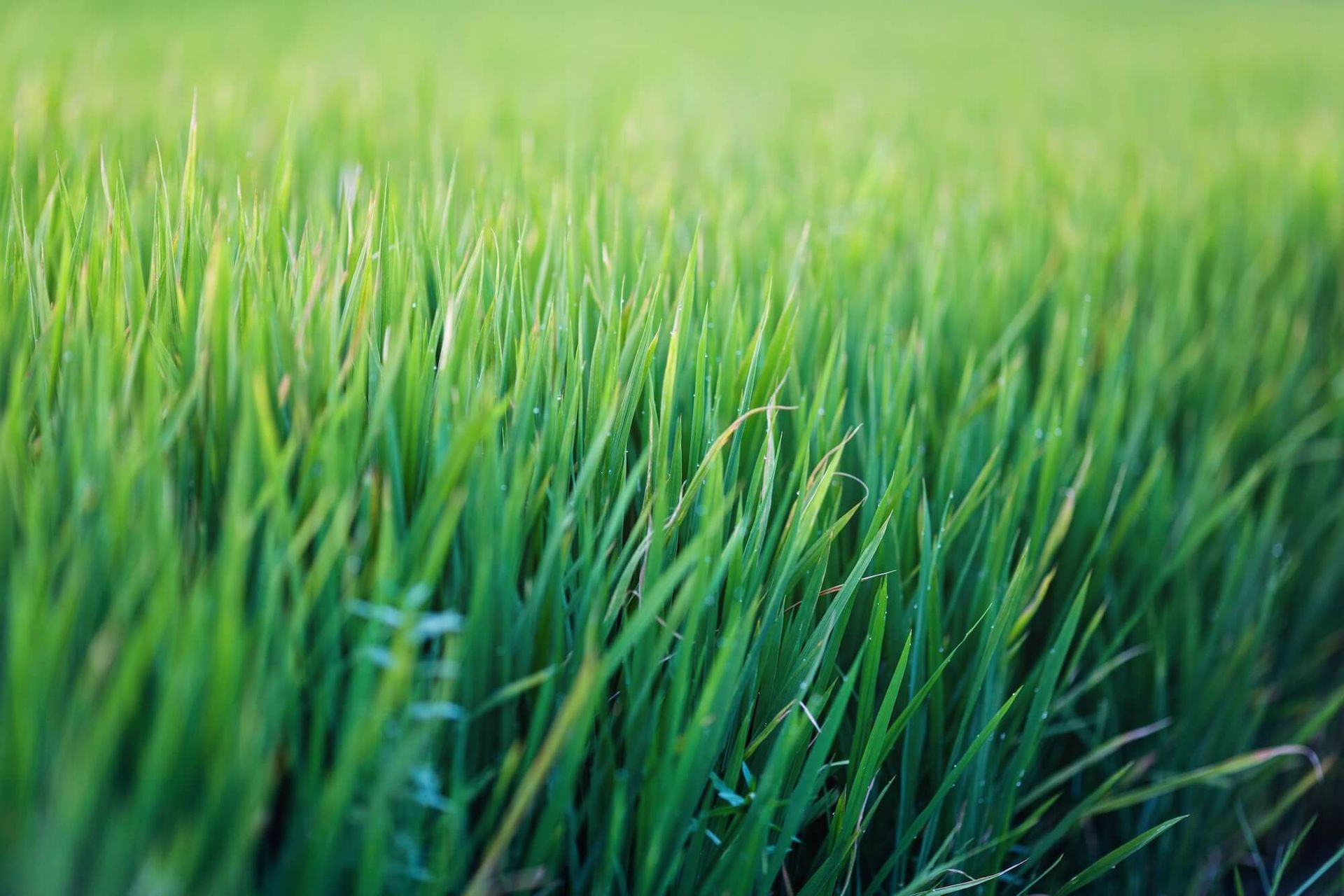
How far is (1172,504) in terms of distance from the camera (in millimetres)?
1022

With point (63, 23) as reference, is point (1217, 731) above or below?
below

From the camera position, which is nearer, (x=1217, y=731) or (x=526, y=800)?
(x=526, y=800)

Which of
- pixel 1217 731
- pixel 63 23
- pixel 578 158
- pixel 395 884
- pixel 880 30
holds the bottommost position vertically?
pixel 1217 731

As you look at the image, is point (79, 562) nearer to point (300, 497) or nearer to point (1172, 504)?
point (300, 497)

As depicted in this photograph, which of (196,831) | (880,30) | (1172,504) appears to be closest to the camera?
(196,831)

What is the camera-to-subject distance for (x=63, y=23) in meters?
3.30

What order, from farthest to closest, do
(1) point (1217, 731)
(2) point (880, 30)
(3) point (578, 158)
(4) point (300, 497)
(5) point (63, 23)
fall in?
1. (2) point (880, 30)
2. (5) point (63, 23)
3. (3) point (578, 158)
4. (1) point (1217, 731)
5. (4) point (300, 497)

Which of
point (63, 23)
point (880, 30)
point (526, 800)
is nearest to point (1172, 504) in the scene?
point (526, 800)

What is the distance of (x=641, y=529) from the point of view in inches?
24.5

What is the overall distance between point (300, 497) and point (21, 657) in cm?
15

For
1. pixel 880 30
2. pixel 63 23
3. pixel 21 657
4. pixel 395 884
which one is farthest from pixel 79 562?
pixel 880 30

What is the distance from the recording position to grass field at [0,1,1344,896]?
43 cm

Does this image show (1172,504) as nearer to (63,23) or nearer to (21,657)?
(21,657)

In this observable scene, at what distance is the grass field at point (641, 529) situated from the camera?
16.8 inches
